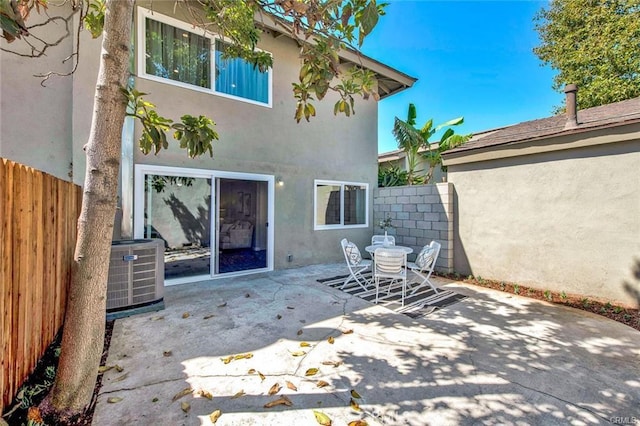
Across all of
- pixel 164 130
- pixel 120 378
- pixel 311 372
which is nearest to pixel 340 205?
pixel 311 372

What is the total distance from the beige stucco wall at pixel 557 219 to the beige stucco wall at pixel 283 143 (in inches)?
139

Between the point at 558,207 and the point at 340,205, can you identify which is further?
the point at 340,205

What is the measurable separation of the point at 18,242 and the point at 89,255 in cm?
69

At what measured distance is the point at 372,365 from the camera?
3082mm

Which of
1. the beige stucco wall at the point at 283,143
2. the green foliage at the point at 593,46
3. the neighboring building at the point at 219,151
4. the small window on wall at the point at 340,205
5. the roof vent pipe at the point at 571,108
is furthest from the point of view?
the green foliage at the point at 593,46

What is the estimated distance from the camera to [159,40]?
6.21m

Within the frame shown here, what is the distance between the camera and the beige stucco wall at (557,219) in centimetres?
490

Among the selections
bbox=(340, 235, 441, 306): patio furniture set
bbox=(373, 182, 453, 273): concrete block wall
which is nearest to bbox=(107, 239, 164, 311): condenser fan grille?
bbox=(340, 235, 441, 306): patio furniture set

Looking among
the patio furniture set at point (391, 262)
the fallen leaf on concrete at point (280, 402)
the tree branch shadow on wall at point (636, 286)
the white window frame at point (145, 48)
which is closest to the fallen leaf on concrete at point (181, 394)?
the fallen leaf on concrete at point (280, 402)

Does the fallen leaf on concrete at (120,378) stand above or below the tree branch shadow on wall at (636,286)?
below

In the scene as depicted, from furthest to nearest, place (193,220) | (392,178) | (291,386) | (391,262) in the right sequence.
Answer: (392,178) → (193,220) → (391,262) → (291,386)

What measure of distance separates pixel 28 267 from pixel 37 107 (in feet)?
15.0

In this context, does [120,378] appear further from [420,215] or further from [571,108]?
[571,108]

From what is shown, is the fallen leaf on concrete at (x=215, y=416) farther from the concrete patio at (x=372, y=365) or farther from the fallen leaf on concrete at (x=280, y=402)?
the fallen leaf on concrete at (x=280, y=402)
